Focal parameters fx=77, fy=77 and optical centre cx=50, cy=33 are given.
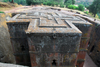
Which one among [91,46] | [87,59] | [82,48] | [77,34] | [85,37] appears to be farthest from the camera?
[91,46]

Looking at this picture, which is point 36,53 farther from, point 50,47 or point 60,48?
point 60,48

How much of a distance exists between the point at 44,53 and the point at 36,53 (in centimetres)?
40

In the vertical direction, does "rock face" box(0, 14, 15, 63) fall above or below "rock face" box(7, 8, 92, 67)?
below

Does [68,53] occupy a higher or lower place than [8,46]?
higher

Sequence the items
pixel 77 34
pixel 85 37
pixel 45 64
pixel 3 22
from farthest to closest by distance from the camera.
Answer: pixel 3 22 → pixel 85 37 → pixel 45 64 → pixel 77 34

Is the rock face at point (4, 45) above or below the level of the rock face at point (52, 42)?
below

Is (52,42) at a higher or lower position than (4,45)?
higher

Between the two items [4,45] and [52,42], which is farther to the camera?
[4,45]

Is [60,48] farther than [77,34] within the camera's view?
Yes

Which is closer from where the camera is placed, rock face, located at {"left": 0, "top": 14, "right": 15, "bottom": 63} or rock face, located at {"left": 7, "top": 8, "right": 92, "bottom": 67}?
rock face, located at {"left": 7, "top": 8, "right": 92, "bottom": 67}

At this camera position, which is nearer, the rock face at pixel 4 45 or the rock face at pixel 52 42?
the rock face at pixel 52 42

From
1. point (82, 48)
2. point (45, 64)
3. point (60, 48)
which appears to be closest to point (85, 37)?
point (82, 48)

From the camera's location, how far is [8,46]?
8297 millimetres

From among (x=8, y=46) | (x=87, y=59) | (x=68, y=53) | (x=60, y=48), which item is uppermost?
(x=60, y=48)
